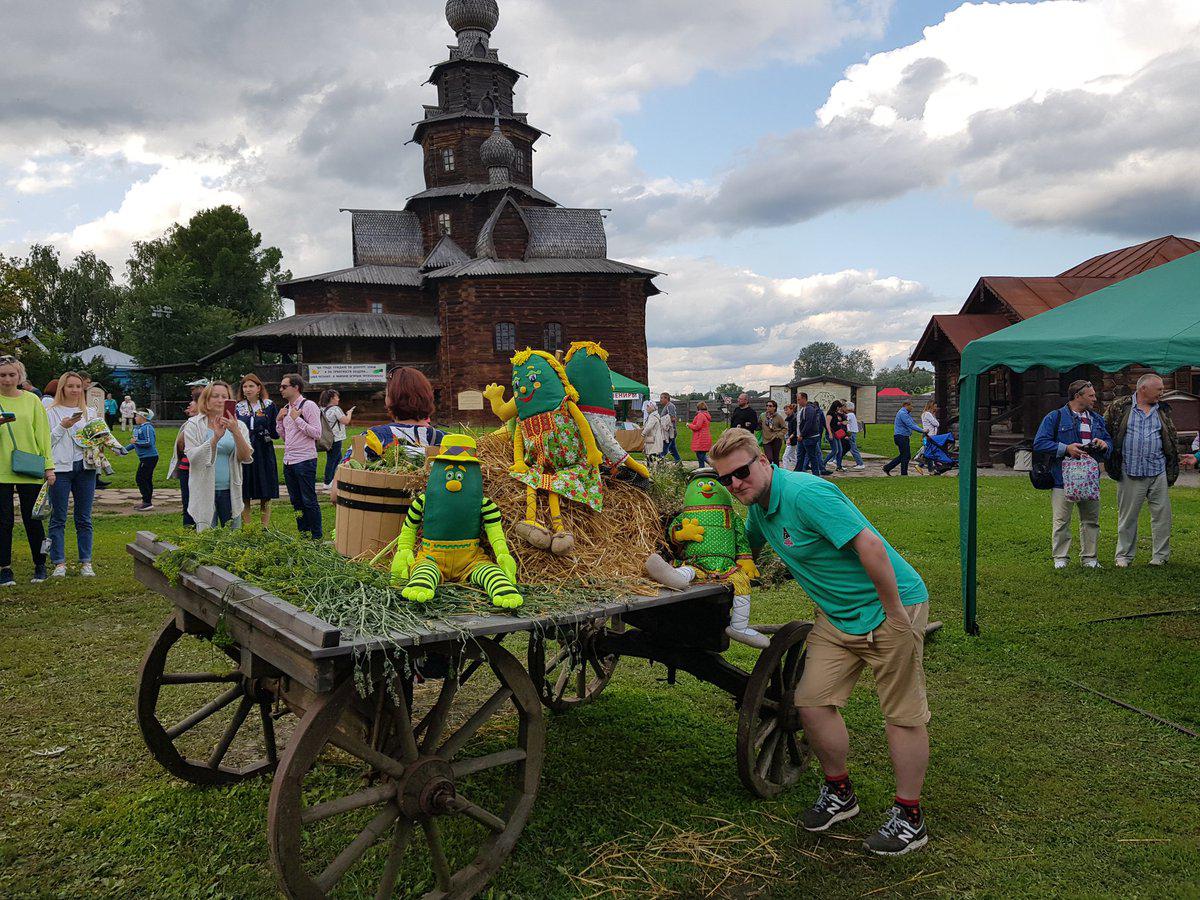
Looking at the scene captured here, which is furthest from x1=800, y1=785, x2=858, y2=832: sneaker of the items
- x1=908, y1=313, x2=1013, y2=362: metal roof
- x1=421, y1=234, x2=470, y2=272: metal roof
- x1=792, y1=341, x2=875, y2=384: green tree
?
x1=792, y1=341, x2=875, y2=384: green tree

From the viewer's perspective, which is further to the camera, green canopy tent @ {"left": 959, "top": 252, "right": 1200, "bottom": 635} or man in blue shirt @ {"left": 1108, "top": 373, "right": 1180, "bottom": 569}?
man in blue shirt @ {"left": 1108, "top": 373, "right": 1180, "bottom": 569}

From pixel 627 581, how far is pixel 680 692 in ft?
7.38

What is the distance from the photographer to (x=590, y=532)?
3680 millimetres

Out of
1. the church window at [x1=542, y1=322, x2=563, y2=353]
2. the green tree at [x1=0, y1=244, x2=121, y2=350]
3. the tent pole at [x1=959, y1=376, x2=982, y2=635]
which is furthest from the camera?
the green tree at [x1=0, y1=244, x2=121, y2=350]

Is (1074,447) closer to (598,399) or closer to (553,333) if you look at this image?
(598,399)

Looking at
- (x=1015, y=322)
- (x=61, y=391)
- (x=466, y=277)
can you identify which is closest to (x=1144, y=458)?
(x=61, y=391)

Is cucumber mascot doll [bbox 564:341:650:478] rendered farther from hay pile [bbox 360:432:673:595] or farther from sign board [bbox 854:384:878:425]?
sign board [bbox 854:384:878:425]

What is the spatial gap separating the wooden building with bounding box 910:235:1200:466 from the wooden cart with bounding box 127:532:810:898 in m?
17.2

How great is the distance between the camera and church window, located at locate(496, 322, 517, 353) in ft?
113

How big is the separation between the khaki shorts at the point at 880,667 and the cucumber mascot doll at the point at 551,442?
122cm

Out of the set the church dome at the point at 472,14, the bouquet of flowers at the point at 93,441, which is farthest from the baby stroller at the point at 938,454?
the church dome at the point at 472,14

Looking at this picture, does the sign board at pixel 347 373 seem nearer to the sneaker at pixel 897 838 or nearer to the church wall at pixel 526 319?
the church wall at pixel 526 319

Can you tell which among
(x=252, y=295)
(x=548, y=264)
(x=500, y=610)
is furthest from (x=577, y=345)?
(x=252, y=295)

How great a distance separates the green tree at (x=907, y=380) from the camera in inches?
3556
